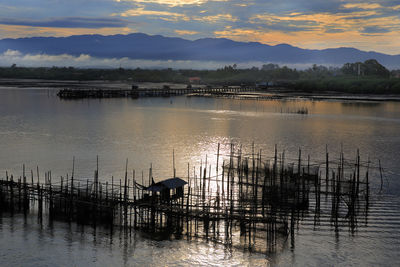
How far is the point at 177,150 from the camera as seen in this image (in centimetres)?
3584

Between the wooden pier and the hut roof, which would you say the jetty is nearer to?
the hut roof

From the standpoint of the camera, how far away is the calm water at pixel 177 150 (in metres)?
16.6

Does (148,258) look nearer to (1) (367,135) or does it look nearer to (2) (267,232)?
(2) (267,232)

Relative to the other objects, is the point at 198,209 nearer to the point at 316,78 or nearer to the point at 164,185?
the point at 164,185

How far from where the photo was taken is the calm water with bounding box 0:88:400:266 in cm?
1658

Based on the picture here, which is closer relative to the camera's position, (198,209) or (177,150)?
(198,209)

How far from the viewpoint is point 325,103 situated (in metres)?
82.8

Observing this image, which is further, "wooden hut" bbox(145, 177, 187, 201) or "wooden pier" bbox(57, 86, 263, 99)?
"wooden pier" bbox(57, 86, 263, 99)

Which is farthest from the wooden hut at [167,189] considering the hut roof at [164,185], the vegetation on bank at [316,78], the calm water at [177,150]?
the vegetation on bank at [316,78]

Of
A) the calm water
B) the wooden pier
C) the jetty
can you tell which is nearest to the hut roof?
the jetty

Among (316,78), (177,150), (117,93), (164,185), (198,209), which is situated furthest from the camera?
(316,78)

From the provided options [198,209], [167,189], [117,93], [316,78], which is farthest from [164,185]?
[316,78]

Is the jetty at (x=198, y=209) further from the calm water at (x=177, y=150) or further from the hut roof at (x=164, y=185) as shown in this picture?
the calm water at (x=177, y=150)

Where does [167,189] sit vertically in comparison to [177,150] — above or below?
above
